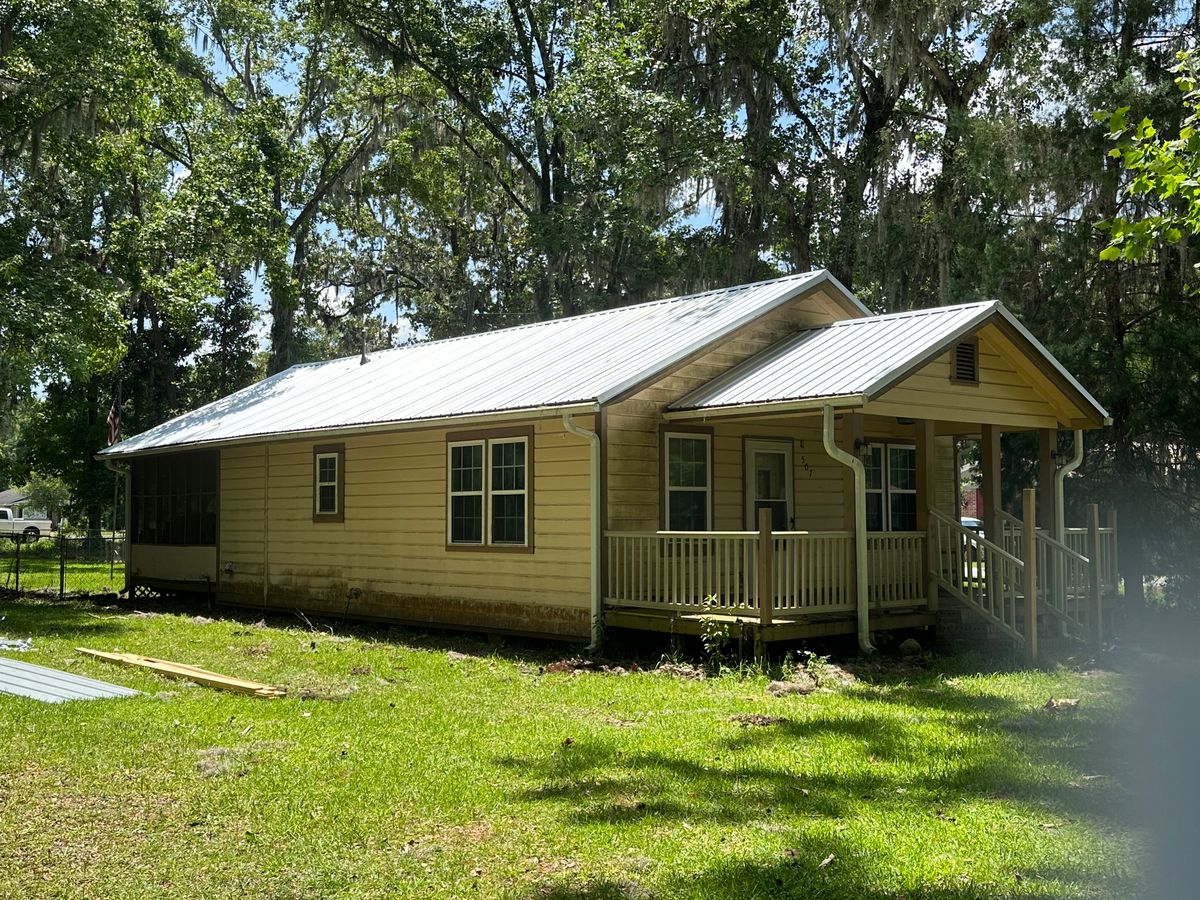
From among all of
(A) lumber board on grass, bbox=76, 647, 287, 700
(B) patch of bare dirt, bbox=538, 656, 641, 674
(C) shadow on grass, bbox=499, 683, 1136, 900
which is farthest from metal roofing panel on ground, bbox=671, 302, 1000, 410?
(A) lumber board on grass, bbox=76, 647, 287, 700

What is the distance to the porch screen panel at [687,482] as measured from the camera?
14.7 metres

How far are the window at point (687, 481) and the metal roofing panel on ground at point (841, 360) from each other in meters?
0.76

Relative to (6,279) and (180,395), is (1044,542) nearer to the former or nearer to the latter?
(6,279)

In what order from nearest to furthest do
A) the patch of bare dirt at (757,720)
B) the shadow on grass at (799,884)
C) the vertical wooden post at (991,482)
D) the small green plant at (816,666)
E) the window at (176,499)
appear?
the shadow on grass at (799,884), the patch of bare dirt at (757,720), the small green plant at (816,666), the vertical wooden post at (991,482), the window at (176,499)

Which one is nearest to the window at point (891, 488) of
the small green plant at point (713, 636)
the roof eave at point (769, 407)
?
the roof eave at point (769, 407)

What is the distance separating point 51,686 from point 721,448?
8404 mm

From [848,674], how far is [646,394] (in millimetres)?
4270

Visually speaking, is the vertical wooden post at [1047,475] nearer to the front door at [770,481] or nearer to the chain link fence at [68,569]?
the front door at [770,481]

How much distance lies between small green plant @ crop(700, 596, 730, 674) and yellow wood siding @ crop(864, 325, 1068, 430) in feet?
9.09

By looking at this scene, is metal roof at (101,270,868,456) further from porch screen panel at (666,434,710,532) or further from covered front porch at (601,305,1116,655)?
porch screen panel at (666,434,710,532)

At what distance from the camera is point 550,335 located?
18859mm

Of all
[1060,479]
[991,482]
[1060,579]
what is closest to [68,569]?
[991,482]

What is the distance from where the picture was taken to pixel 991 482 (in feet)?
48.9

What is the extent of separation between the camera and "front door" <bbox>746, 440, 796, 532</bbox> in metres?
15.6
